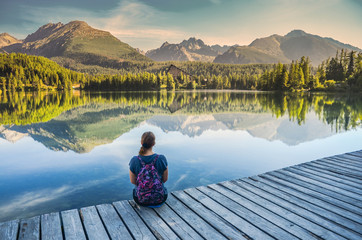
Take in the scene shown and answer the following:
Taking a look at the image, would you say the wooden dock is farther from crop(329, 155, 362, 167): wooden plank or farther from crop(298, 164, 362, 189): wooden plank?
crop(329, 155, 362, 167): wooden plank

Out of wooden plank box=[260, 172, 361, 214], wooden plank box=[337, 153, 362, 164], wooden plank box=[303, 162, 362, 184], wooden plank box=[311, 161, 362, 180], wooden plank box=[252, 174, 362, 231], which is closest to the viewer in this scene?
wooden plank box=[252, 174, 362, 231]

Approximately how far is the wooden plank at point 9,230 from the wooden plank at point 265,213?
3976 mm

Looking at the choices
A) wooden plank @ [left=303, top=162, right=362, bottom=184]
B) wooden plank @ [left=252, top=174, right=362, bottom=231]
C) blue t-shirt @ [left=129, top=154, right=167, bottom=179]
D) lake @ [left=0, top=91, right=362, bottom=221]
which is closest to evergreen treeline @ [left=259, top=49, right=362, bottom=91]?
lake @ [left=0, top=91, right=362, bottom=221]

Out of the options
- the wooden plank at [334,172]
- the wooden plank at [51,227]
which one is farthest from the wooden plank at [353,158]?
the wooden plank at [51,227]

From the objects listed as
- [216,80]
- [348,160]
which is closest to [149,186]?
[348,160]

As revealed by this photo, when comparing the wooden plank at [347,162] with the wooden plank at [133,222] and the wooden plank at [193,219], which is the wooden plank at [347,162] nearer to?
the wooden plank at [193,219]

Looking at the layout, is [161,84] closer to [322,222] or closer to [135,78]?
[135,78]

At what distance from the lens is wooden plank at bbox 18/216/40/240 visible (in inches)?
155

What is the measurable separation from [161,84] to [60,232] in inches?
5270

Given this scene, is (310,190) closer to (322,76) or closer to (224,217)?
(224,217)

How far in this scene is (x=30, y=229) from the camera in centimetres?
416

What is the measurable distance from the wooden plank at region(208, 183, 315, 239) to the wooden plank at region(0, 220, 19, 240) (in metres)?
3.98

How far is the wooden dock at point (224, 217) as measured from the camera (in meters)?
4.04

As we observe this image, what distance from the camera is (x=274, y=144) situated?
15.4 metres
